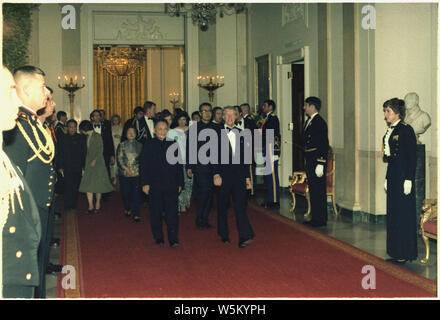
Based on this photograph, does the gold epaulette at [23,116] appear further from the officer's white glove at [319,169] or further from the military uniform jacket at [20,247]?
the officer's white glove at [319,169]

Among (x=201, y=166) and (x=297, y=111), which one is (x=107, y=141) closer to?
(x=201, y=166)

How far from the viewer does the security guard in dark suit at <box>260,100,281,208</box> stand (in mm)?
9031

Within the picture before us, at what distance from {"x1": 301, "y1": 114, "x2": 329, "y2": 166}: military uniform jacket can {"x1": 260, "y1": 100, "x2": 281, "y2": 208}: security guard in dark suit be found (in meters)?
1.45

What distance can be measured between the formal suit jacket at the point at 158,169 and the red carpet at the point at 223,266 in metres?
0.71

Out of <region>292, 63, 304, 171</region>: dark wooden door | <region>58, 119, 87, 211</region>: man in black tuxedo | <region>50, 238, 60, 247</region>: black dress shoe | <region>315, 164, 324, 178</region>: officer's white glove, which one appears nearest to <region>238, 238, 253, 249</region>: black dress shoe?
<region>315, 164, 324, 178</region>: officer's white glove

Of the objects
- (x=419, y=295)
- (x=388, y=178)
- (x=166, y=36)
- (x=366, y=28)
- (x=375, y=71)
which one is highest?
(x=166, y=36)

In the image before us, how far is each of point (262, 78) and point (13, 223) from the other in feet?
33.9

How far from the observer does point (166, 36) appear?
1405 centimetres

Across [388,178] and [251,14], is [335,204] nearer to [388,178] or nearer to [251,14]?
[388,178]

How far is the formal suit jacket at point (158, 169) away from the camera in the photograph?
21.1ft

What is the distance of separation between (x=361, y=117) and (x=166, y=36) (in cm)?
736

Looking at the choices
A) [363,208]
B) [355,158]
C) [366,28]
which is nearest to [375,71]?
[366,28]

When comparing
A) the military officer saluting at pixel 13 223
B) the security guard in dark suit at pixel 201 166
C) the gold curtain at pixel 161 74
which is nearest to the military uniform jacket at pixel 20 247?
the military officer saluting at pixel 13 223

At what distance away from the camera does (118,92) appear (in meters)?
20.1
